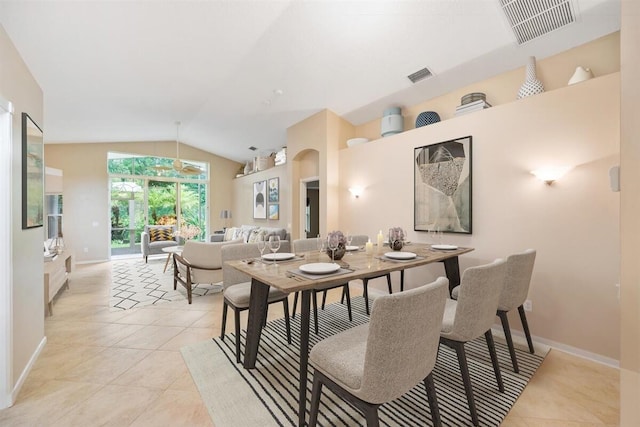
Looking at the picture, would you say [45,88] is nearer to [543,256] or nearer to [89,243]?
[89,243]

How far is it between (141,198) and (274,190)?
12.5ft

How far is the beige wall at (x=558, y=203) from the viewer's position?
7.29 feet

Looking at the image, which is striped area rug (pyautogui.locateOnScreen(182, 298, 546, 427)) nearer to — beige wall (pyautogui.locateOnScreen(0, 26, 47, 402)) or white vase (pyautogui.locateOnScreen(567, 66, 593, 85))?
beige wall (pyautogui.locateOnScreen(0, 26, 47, 402))

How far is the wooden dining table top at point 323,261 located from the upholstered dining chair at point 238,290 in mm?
346

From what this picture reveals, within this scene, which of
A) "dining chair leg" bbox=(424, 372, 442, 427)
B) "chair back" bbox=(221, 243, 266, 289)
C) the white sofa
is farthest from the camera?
the white sofa

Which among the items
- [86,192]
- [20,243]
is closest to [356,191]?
[20,243]

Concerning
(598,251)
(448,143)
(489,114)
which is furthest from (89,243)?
(598,251)

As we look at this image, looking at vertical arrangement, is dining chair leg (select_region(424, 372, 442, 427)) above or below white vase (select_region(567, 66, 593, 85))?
below

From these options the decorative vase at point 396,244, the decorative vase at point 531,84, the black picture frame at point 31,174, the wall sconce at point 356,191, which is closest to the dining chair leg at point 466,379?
the decorative vase at point 396,244

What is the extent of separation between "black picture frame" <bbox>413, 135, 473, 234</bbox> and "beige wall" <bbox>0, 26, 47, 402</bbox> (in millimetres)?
3679

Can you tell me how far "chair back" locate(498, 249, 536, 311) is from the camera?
6.67 feet

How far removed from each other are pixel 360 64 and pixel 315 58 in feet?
1.78

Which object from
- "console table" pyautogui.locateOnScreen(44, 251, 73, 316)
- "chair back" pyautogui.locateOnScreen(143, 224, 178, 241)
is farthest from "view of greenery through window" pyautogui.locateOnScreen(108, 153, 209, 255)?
"console table" pyautogui.locateOnScreen(44, 251, 73, 316)

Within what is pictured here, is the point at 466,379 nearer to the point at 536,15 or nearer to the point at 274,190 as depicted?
the point at 536,15
